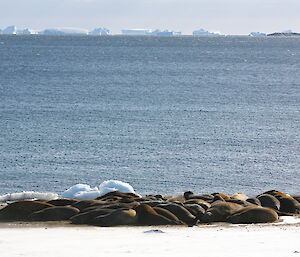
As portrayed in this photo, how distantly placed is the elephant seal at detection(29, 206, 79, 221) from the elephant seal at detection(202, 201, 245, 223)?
2.46m

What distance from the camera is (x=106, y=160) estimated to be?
32.7 meters

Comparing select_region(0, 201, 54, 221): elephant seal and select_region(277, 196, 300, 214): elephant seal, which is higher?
select_region(0, 201, 54, 221): elephant seal

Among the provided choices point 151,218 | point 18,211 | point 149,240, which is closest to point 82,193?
point 18,211

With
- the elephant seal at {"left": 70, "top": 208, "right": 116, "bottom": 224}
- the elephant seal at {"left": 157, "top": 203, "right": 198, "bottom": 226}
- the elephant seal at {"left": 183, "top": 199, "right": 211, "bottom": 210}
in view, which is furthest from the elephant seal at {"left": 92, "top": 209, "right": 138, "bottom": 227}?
the elephant seal at {"left": 183, "top": 199, "right": 211, "bottom": 210}

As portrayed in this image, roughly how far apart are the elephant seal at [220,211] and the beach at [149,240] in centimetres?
34

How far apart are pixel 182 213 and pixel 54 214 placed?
7.77ft

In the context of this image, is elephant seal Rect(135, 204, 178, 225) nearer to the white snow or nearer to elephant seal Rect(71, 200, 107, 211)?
elephant seal Rect(71, 200, 107, 211)

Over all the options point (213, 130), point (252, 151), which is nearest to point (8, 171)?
point (252, 151)

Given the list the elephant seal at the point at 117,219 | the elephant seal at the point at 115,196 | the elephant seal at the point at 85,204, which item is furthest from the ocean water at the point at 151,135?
the elephant seal at the point at 117,219

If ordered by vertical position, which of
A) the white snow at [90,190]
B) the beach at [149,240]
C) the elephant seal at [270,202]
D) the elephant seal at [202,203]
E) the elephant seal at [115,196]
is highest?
the beach at [149,240]

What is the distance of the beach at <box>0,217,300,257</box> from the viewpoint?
11391mm

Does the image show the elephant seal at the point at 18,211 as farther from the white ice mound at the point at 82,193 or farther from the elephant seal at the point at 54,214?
the white ice mound at the point at 82,193

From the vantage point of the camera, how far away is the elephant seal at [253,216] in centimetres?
1479

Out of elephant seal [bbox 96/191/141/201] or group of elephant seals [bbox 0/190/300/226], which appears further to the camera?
elephant seal [bbox 96/191/141/201]
